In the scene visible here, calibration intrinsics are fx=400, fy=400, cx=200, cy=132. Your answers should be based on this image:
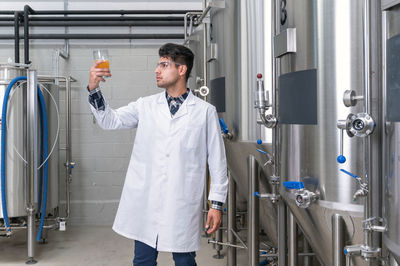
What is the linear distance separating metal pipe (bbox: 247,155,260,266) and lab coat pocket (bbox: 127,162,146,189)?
539 mm

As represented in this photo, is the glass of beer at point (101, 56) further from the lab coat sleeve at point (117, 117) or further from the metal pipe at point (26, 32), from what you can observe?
the metal pipe at point (26, 32)

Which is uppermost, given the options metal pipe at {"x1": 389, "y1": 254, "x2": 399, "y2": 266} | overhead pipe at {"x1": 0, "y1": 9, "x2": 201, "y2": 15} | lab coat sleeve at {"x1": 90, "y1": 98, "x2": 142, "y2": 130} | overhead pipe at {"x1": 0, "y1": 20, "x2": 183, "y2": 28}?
overhead pipe at {"x1": 0, "y1": 9, "x2": 201, "y2": 15}

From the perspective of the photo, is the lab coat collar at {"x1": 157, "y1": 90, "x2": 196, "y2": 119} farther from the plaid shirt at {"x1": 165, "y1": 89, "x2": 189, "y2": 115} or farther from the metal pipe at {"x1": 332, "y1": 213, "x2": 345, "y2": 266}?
the metal pipe at {"x1": 332, "y1": 213, "x2": 345, "y2": 266}

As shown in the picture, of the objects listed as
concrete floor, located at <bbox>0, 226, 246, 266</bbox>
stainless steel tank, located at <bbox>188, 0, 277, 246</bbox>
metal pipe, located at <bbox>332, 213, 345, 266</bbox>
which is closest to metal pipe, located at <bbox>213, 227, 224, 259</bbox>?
concrete floor, located at <bbox>0, 226, 246, 266</bbox>

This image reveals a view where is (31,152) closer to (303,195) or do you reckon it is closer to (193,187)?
(193,187)

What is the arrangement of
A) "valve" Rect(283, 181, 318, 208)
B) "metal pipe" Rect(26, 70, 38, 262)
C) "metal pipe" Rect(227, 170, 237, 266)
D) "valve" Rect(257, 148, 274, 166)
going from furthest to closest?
"metal pipe" Rect(26, 70, 38, 262) → "metal pipe" Rect(227, 170, 237, 266) → "valve" Rect(257, 148, 274, 166) → "valve" Rect(283, 181, 318, 208)

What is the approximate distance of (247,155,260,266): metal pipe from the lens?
1934 millimetres

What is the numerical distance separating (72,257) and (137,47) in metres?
2.02

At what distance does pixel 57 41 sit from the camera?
3.81 metres

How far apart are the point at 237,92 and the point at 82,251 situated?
70.4 inches

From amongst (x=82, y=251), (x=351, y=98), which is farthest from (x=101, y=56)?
(x=82, y=251)

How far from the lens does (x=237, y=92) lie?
2.15 metres

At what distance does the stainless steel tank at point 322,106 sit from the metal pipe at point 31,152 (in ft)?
6.28

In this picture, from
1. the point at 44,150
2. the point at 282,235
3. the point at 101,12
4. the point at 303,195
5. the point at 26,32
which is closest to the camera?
the point at 303,195
